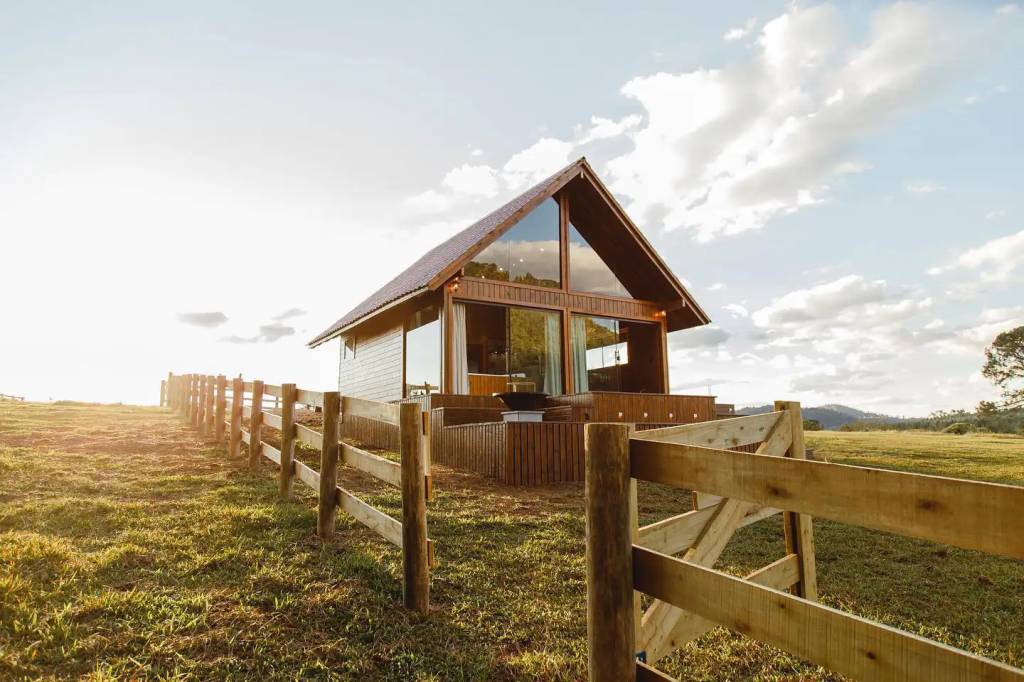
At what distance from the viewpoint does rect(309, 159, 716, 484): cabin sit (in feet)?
42.3

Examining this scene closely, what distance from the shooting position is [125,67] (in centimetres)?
947

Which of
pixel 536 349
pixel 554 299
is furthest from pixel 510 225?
pixel 536 349

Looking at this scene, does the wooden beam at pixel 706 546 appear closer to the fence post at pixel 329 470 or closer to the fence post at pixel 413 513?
the fence post at pixel 413 513

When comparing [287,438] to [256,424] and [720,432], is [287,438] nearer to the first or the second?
[256,424]

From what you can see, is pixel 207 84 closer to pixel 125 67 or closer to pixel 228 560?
pixel 125 67

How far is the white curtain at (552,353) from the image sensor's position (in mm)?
15195

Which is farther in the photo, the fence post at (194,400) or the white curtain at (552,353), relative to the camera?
the white curtain at (552,353)

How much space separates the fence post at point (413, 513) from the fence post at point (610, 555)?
6.25 feet

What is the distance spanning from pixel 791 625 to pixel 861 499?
475 mm

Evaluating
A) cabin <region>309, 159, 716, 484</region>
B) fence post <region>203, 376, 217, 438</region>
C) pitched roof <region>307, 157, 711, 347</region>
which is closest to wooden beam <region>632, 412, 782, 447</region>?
cabin <region>309, 159, 716, 484</region>

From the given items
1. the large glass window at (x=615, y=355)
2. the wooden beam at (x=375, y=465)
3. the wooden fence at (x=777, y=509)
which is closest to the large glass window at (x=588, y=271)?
the large glass window at (x=615, y=355)

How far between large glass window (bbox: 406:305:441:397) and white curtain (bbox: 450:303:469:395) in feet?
1.42

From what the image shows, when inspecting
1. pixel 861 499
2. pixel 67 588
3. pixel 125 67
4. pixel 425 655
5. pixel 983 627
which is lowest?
pixel 983 627

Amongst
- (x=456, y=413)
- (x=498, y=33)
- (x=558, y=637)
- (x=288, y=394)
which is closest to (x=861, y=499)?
(x=558, y=637)
